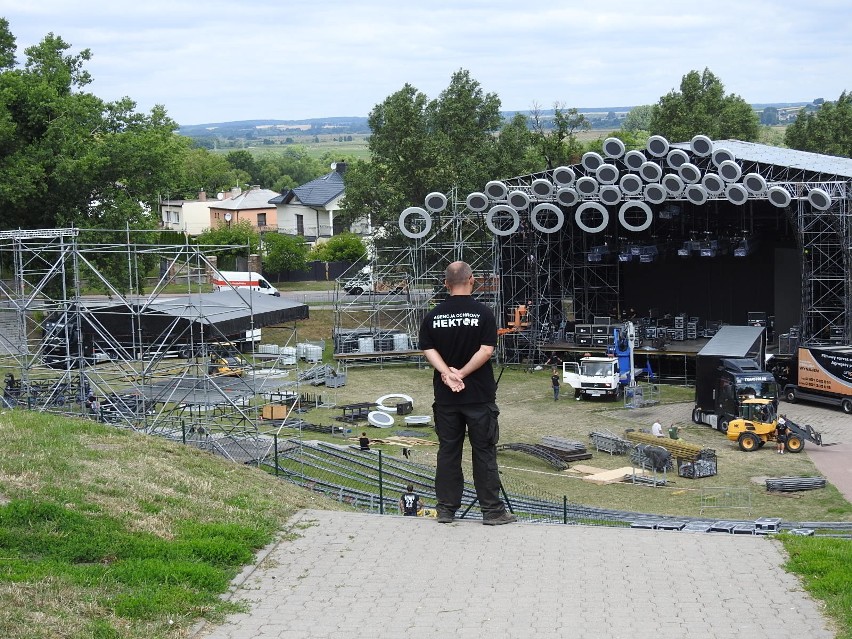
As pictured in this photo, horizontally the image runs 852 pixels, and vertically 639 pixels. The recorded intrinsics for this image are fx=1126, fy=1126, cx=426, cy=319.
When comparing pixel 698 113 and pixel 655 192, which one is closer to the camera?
pixel 655 192

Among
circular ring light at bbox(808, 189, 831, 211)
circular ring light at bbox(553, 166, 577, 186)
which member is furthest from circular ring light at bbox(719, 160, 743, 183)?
circular ring light at bbox(553, 166, 577, 186)

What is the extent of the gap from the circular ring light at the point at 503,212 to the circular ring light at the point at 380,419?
34.3 ft

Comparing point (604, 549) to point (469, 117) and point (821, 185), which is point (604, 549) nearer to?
A: point (821, 185)

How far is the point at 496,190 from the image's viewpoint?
1519 inches

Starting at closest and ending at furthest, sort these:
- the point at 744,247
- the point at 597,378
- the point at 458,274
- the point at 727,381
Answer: the point at 458,274, the point at 727,381, the point at 597,378, the point at 744,247

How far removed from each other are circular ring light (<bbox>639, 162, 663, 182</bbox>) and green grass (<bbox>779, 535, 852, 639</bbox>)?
2762cm

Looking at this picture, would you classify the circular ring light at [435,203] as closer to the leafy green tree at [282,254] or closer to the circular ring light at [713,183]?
the circular ring light at [713,183]

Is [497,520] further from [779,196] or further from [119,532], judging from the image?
[779,196]

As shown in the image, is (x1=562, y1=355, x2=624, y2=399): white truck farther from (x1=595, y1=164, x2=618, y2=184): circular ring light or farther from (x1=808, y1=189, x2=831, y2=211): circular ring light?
(x1=808, y1=189, x2=831, y2=211): circular ring light

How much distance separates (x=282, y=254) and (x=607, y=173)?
2782cm

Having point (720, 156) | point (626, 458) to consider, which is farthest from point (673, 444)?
point (720, 156)

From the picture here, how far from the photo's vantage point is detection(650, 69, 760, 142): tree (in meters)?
62.9

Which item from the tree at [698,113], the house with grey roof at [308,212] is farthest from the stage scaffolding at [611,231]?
the house with grey roof at [308,212]

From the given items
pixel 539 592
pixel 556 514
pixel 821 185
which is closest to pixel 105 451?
pixel 539 592
